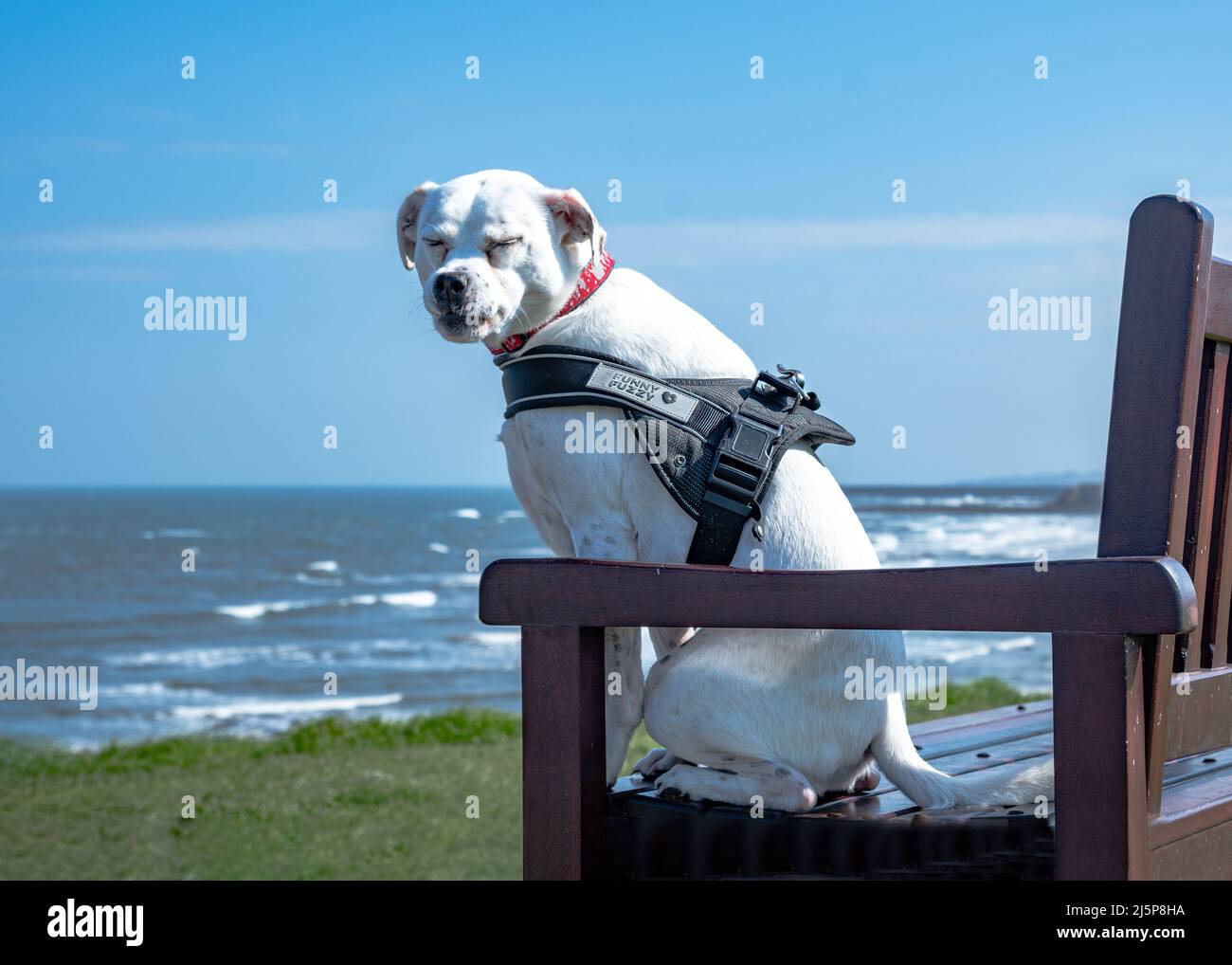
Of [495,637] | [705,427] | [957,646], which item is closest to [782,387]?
[705,427]

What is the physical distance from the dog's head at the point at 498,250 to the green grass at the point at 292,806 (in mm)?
3497

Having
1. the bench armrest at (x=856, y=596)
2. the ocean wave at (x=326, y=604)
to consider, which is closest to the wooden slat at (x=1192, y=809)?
the bench armrest at (x=856, y=596)

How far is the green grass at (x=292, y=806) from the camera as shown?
5617 mm

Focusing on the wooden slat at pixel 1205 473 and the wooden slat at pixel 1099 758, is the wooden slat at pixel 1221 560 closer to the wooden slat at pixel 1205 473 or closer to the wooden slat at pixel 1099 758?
the wooden slat at pixel 1205 473

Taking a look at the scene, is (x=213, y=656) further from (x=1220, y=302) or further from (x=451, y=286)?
(x=1220, y=302)

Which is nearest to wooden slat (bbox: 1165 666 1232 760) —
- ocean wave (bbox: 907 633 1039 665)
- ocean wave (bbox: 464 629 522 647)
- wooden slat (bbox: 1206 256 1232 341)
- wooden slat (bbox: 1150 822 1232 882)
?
wooden slat (bbox: 1150 822 1232 882)

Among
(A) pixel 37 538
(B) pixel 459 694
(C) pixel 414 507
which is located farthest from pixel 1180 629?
(C) pixel 414 507

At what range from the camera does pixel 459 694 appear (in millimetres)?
16188

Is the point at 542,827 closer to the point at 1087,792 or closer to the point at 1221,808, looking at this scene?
the point at 1087,792

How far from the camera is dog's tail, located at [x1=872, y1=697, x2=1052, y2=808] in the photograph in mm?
2119

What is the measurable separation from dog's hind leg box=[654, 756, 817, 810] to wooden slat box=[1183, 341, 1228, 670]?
0.70 meters

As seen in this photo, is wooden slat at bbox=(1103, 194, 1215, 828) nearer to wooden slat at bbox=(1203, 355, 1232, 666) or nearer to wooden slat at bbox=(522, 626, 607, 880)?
wooden slat at bbox=(1203, 355, 1232, 666)

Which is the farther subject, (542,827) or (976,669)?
(976,669)
